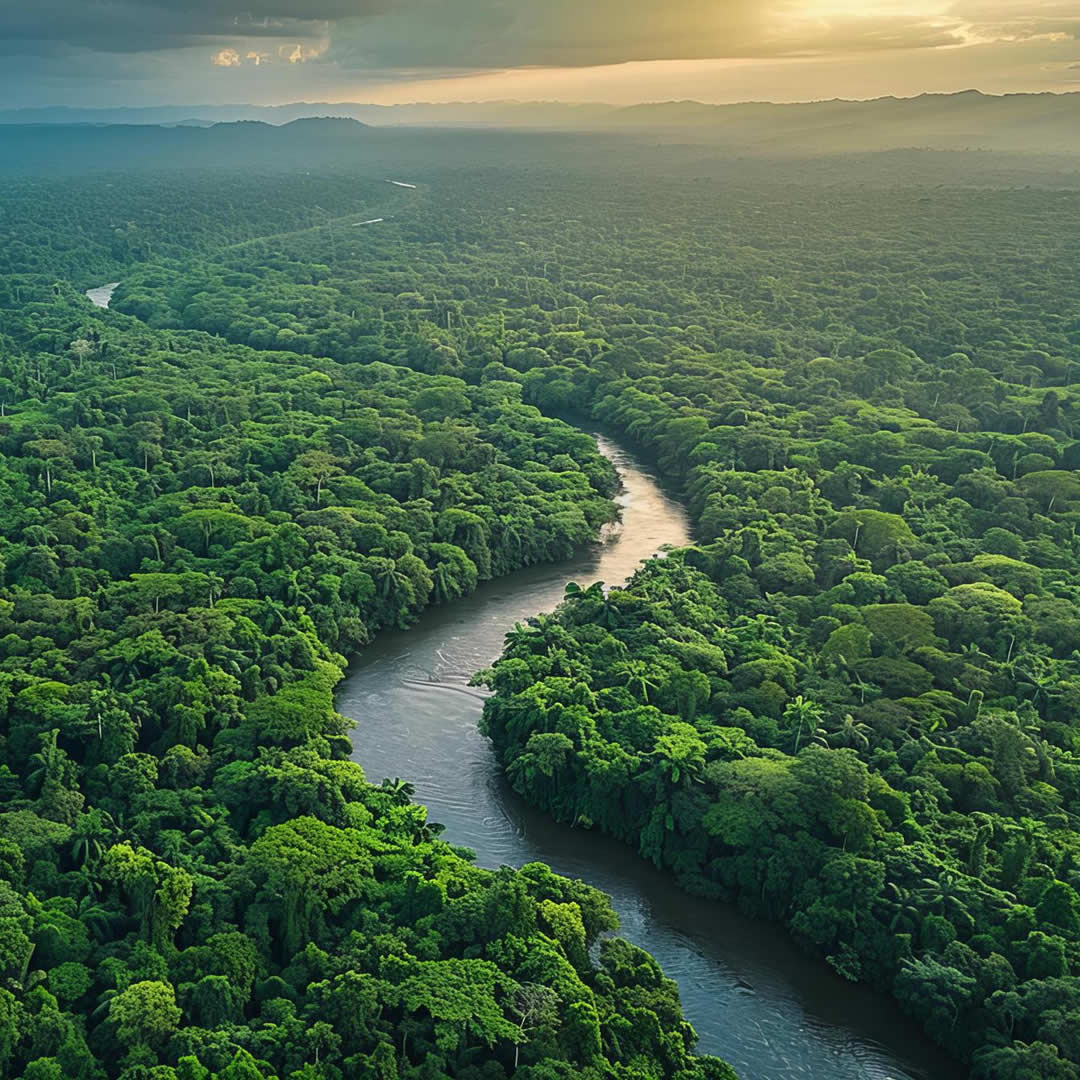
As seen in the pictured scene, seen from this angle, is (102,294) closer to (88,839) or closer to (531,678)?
(531,678)

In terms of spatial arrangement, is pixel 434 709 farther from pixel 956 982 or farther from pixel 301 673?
pixel 956 982

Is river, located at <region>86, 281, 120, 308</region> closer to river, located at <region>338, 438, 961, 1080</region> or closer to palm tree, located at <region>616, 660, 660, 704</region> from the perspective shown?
river, located at <region>338, 438, 961, 1080</region>

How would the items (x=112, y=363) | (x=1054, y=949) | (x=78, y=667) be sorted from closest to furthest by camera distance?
1. (x=1054, y=949)
2. (x=78, y=667)
3. (x=112, y=363)

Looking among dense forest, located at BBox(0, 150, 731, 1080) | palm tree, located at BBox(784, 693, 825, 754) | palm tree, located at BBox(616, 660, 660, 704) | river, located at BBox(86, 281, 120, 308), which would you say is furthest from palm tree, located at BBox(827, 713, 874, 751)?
river, located at BBox(86, 281, 120, 308)

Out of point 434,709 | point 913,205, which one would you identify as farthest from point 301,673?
point 913,205

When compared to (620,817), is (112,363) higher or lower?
higher

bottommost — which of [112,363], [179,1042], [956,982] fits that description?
[956,982]
